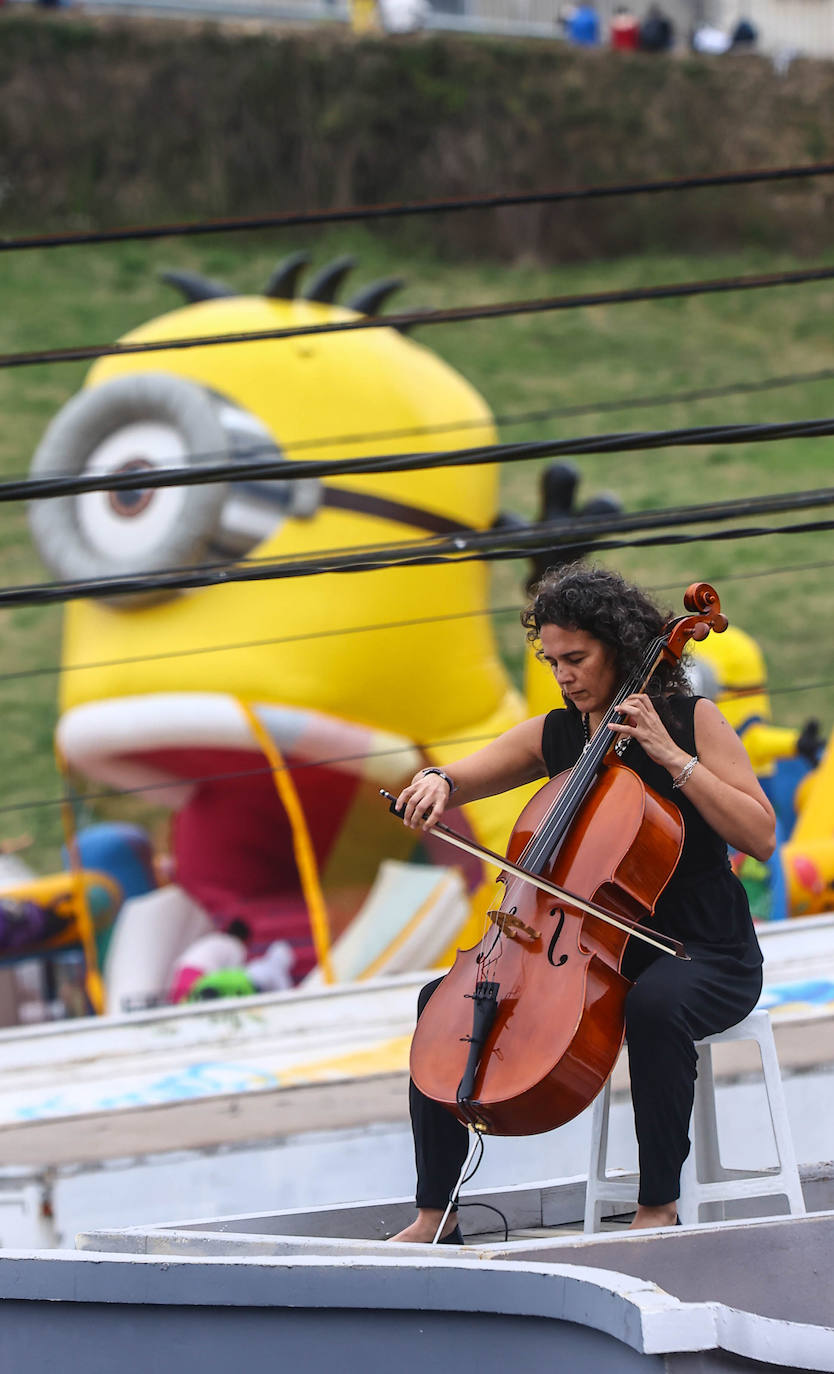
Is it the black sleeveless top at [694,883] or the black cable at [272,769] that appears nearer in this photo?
the black sleeveless top at [694,883]

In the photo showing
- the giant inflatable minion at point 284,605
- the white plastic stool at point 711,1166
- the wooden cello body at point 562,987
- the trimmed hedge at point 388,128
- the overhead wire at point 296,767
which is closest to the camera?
the wooden cello body at point 562,987

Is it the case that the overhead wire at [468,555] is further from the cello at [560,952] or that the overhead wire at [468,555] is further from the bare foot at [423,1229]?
the bare foot at [423,1229]

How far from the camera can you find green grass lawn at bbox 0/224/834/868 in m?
14.9

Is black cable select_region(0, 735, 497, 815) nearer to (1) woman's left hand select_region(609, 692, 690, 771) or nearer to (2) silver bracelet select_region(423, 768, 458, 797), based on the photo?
(2) silver bracelet select_region(423, 768, 458, 797)

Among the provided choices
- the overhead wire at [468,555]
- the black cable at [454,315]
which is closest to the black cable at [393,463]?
the overhead wire at [468,555]

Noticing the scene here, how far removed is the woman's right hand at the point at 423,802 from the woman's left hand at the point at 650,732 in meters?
0.36

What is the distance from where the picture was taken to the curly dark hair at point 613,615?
2854 mm

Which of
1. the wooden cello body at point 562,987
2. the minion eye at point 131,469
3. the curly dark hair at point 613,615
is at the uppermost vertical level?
the minion eye at point 131,469

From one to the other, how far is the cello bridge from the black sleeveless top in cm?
29

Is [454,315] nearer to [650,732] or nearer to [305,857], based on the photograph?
[650,732]

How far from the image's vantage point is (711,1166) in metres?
3.04

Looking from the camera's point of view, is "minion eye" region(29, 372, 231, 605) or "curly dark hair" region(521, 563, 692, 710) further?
"minion eye" region(29, 372, 231, 605)

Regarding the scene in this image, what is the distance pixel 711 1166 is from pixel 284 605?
189 inches

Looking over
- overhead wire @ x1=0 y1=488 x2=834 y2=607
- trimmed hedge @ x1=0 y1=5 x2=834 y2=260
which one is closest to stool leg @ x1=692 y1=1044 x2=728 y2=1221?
overhead wire @ x1=0 y1=488 x2=834 y2=607
